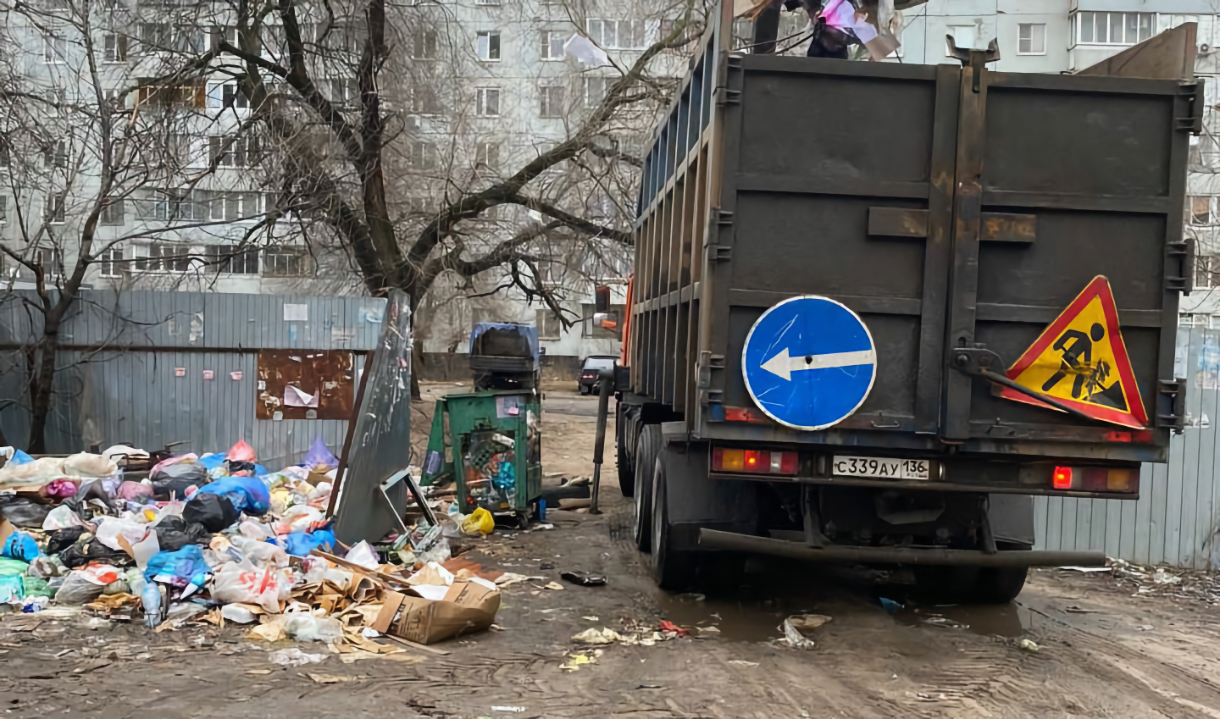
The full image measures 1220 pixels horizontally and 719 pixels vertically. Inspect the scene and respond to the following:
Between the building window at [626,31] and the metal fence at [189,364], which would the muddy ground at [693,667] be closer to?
the metal fence at [189,364]

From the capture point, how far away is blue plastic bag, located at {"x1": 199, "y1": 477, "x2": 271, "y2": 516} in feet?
25.0

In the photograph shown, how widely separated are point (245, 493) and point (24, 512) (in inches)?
69.3

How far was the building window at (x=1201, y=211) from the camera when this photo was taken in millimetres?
20078

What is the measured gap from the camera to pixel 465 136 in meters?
19.4

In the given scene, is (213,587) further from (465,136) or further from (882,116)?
(465,136)

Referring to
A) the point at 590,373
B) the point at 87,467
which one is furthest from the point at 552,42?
the point at 87,467

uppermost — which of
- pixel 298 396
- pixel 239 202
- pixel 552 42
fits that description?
pixel 552 42

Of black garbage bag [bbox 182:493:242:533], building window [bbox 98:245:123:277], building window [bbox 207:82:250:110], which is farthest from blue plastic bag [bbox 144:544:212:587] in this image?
building window [bbox 207:82:250:110]

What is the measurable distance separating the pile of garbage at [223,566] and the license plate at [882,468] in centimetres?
211

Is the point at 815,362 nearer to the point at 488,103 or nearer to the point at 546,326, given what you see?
the point at 488,103

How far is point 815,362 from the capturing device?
519 cm

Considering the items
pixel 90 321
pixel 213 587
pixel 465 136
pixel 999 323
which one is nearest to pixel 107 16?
pixel 90 321

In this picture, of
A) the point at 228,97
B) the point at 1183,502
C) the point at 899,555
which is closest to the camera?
the point at 899,555

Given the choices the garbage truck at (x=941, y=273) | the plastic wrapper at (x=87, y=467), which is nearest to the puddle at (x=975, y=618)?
the garbage truck at (x=941, y=273)
